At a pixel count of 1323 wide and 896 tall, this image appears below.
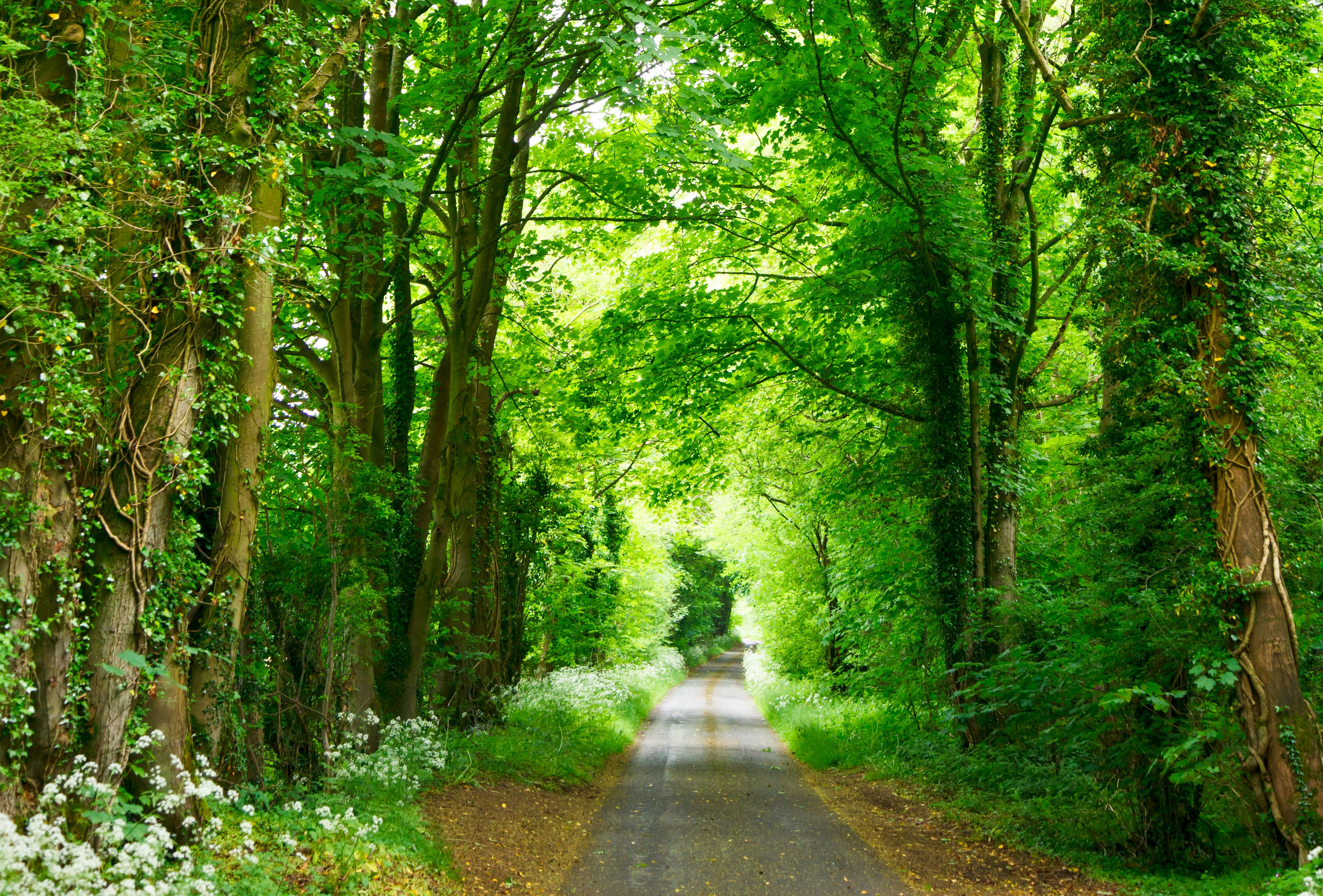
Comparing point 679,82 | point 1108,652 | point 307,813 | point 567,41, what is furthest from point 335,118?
point 1108,652

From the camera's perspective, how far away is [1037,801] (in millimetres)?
9227

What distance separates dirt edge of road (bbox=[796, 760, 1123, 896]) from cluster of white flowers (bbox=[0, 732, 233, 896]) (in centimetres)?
548

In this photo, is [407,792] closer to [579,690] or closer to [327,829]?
[327,829]

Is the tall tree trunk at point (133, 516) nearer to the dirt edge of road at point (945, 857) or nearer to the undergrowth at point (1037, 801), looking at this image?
the dirt edge of road at point (945, 857)

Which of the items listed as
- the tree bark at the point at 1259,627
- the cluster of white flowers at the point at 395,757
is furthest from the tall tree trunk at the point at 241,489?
the tree bark at the point at 1259,627

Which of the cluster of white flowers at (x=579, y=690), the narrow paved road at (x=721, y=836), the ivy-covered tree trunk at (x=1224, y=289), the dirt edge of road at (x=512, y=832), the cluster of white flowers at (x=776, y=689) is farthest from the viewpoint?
the cluster of white flowers at (x=776, y=689)

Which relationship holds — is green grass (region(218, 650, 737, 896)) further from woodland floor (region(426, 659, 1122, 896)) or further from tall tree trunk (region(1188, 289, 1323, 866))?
tall tree trunk (region(1188, 289, 1323, 866))

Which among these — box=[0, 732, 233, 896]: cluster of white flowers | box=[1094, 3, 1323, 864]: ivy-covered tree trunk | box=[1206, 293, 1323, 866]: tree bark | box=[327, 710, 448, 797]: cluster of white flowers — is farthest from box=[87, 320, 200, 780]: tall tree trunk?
box=[1206, 293, 1323, 866]: tree bark

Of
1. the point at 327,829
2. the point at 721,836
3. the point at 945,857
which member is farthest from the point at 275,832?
the point at 945,857

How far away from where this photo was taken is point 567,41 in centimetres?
905

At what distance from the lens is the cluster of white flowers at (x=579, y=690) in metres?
15.7

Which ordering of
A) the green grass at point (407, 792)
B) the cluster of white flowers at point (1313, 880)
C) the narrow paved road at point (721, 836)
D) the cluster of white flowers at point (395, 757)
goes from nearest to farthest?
1. the cluster of white flowers at point (1313, 880)
2. the green grass at point (407, 792)
3. the narrow paved road at point (721, 836)
4. the cluster of white flowers at point (395, 757)

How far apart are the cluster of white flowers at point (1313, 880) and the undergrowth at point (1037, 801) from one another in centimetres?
2

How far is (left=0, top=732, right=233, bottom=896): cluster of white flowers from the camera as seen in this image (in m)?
3.87
